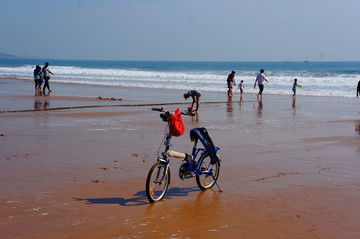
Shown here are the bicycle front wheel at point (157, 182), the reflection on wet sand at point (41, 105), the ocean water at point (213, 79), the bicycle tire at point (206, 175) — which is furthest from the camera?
the ocean water at point (213, 79)

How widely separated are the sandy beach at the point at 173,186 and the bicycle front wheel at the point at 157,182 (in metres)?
0.13

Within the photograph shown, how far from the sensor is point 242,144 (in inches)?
461

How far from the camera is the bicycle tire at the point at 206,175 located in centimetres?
755

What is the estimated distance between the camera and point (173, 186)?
25.4 ft

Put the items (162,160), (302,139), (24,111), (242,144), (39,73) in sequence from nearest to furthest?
(162,160) → (242,144) → (302,139) → (24,111) → (39,73)

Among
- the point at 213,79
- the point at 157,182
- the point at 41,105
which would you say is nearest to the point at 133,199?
the point at 157,182

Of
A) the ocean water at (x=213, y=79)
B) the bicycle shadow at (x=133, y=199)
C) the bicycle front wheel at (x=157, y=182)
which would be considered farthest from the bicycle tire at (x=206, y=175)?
the ocean water at (x=213, y=79)

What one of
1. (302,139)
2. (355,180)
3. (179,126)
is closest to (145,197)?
(179,126)

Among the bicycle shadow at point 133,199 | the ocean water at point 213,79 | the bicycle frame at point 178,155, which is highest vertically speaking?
the ocean water at point 213,79

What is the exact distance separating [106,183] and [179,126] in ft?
5.35

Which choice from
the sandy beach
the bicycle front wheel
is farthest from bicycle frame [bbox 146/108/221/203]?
the sandy beach

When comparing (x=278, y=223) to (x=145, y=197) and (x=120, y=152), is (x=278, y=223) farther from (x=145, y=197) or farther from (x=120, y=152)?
(x=120, y=152)

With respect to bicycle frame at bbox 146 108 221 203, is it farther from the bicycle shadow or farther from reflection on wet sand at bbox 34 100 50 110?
reflection on wet sand at bbox 34 100 50 110

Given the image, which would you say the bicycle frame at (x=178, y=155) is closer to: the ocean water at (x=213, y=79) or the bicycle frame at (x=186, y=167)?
the bicycle frame at (x=186, y=167)
